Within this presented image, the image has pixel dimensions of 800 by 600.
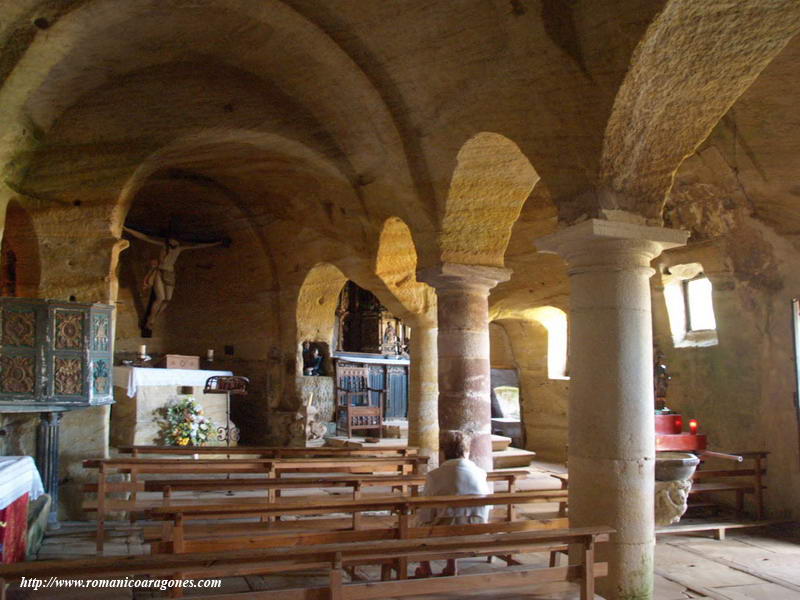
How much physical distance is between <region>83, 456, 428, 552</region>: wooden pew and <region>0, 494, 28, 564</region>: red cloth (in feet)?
1.77

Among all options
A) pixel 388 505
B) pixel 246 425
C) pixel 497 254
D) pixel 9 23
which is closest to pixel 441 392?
pixel 497 254

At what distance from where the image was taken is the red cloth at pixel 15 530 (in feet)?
15.4

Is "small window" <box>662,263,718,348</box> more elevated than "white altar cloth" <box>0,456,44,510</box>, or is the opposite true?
"small window" <box>662,263,718,348</box>

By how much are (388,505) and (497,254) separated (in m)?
3.82

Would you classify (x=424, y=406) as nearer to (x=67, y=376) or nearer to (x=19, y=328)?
(x=67, y=376)

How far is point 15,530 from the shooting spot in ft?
16.5

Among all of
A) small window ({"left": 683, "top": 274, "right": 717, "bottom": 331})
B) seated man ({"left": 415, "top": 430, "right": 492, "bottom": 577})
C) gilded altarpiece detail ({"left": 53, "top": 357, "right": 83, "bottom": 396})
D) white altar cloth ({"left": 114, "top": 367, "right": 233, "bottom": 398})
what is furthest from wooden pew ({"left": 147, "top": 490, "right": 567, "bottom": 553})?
small window ({"left": 683, "top": 274, "right": 717, "bottom": 331})

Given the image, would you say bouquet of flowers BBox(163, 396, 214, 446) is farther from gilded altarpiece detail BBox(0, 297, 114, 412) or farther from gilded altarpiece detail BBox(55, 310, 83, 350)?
gilded altarpiece detail BBox(55, 310, 83, 350)

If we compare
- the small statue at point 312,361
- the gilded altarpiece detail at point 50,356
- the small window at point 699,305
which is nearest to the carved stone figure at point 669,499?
the small window at point 699,305

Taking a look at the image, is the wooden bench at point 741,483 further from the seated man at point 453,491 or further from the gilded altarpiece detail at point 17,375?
the gilded altarpiece detail at point 17,375

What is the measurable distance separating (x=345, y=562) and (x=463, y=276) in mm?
4372

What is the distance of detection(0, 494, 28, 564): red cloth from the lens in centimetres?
470

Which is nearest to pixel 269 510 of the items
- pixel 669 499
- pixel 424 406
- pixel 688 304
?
pixel 669 499

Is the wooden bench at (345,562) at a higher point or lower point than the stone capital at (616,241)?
lower
